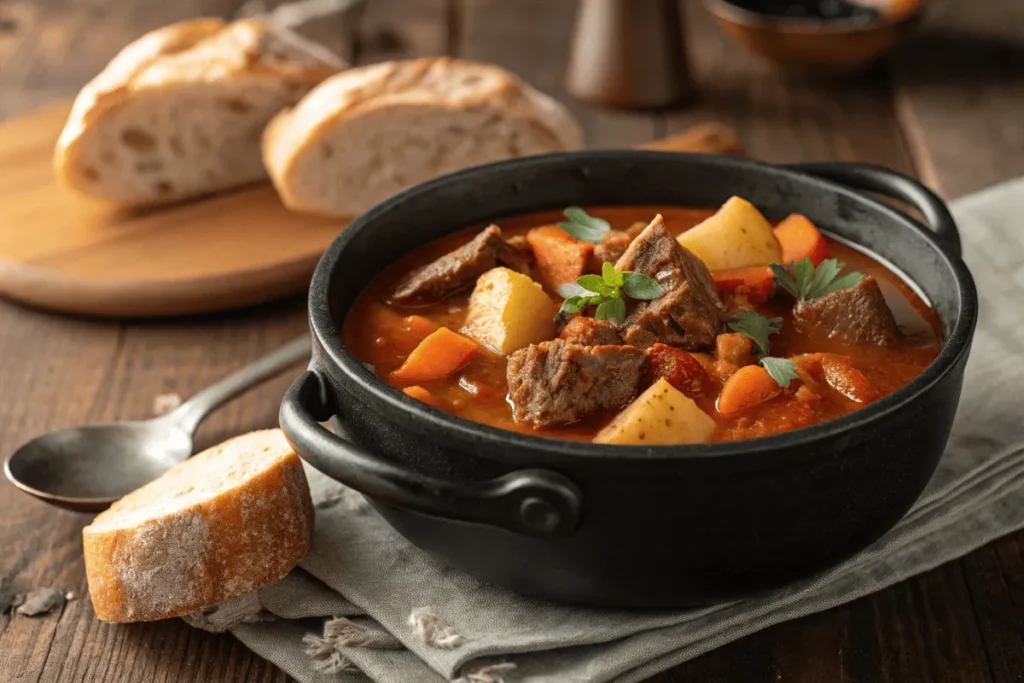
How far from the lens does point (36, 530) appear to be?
10.3 ft

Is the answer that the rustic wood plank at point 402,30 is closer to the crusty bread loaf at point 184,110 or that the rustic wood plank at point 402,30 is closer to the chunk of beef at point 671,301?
the crusty bread loaf at point 184,110

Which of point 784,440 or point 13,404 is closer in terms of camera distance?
point 784,440

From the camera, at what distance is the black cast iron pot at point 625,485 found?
2.26 m

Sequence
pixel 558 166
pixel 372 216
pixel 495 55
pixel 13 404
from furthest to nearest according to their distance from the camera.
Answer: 1. pixel 495 55
2. pixel 13 404
3. pixel 558 166
4. pixel 372 216

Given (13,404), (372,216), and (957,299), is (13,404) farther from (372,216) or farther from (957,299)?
(957,299)

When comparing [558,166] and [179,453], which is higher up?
[558,166]

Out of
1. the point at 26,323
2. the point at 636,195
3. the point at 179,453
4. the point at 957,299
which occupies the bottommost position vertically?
the point at 26,323

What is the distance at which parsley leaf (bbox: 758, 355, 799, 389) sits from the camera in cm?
262

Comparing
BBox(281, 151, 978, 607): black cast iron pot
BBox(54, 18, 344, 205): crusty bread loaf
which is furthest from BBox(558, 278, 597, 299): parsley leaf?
BBox(54, 18, 344, 205): crusty bread loaf

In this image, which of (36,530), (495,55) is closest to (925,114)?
(495,55)

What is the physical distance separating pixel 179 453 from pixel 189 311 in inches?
34.6

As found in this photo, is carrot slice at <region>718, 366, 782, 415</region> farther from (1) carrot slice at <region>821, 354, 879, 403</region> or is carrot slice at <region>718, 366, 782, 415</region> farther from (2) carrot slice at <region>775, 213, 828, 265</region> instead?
(2) carrot slice at <region>775, 213, 828, 265</region>

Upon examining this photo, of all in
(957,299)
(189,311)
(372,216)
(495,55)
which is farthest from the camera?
(495,55)

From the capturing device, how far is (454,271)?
119 inches
